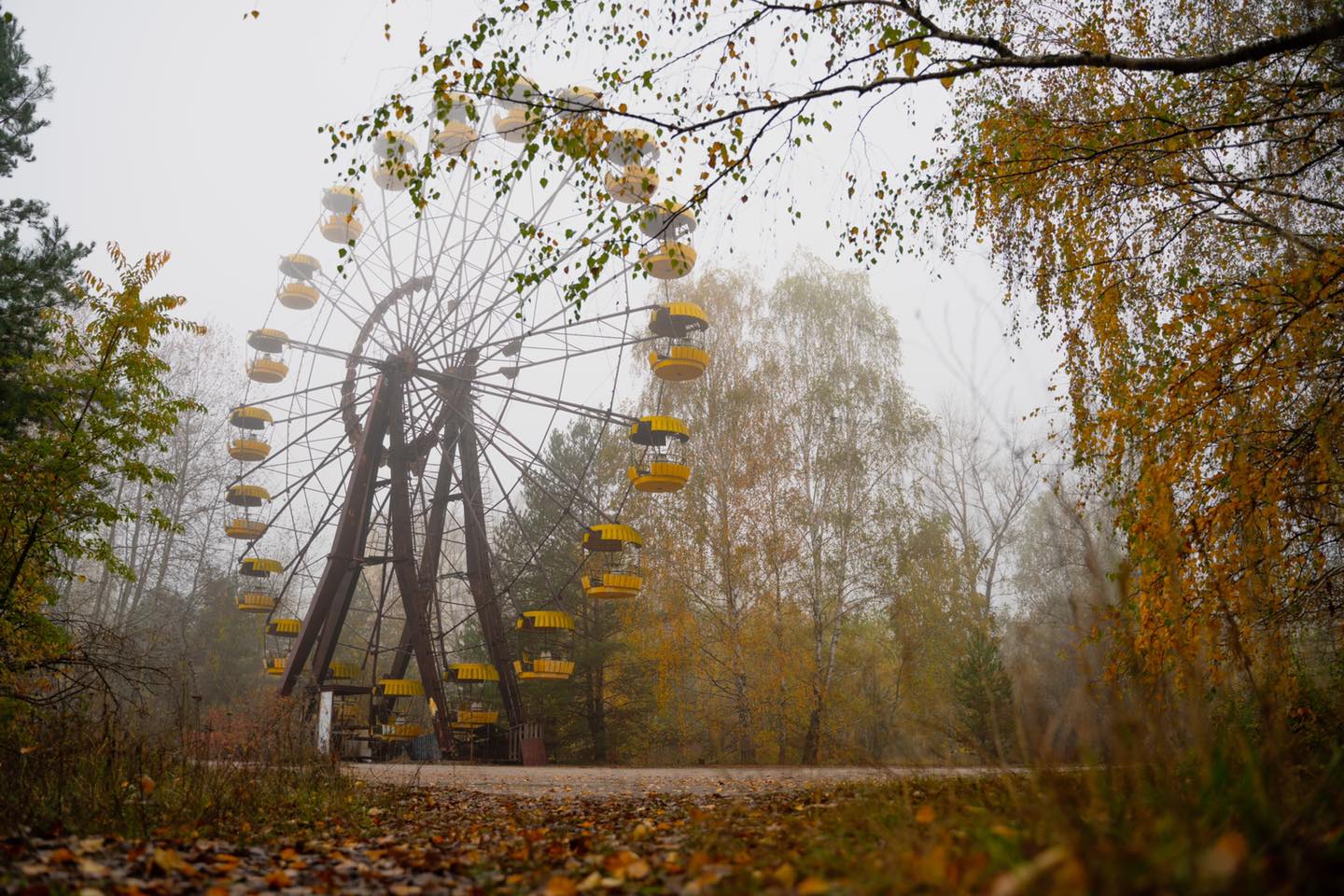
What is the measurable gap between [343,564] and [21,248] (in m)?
7.36

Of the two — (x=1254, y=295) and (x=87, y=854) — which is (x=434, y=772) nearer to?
(x=87, y=854)

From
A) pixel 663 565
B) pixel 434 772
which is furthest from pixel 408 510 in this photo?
pixel 434 772

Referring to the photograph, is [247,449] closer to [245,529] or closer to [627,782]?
[245,529]

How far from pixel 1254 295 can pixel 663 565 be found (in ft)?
49.7

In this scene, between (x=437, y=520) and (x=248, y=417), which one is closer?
(x=437, y=520)

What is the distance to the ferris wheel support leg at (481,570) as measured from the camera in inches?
670

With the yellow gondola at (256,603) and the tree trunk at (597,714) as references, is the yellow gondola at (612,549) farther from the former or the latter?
the yellow gondola at (256,603)

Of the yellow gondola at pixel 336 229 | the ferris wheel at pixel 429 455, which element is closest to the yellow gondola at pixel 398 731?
the ferris wheel at pixel 429 455

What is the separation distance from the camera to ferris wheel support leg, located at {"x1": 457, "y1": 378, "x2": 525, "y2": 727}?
17.0 metres

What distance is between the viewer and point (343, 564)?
1689 centimetres

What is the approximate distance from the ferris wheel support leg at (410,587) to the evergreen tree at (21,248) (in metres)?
7.25

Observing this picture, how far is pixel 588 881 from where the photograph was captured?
9.71ft

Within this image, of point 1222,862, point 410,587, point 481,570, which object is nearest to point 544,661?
point 481,570

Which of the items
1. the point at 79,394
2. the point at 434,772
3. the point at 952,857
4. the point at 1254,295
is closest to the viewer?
the point at 952,857
